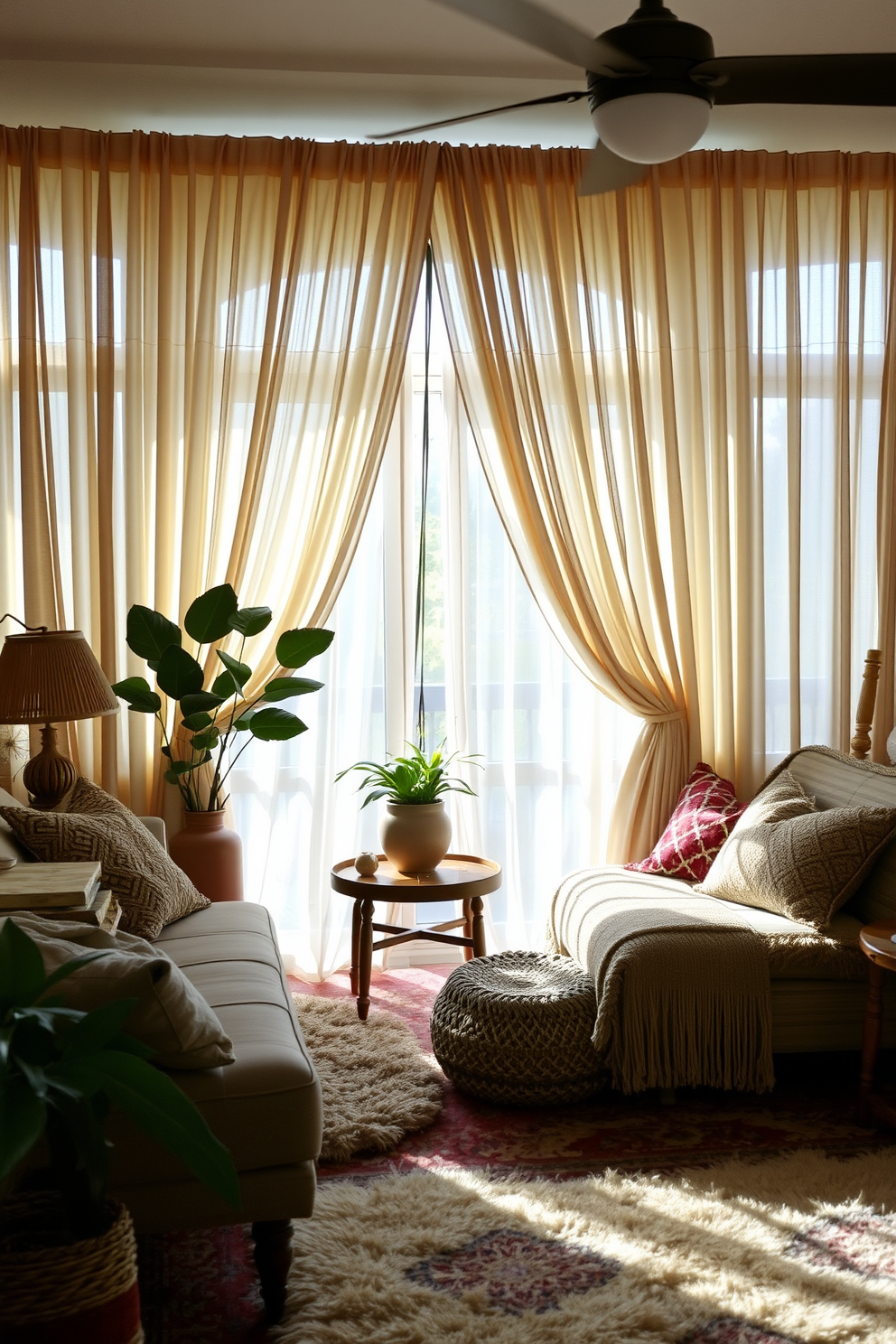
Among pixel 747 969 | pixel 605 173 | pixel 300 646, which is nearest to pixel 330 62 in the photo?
pixel 605 173

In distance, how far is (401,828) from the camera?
12.2 ft

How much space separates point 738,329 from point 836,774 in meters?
1.71

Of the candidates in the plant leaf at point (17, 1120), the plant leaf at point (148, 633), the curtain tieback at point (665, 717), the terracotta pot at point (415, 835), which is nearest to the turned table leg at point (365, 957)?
the terracotta pot at point (415, 835)

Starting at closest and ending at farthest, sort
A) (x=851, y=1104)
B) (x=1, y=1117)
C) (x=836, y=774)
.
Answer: (x=1, y=1117) < (x=851, y=1104) < (x=836, y=774)

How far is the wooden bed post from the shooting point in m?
4.15

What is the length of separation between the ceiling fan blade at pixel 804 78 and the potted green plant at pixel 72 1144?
1.90 meters

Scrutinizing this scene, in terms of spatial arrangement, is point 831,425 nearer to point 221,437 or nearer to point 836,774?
point 836,774

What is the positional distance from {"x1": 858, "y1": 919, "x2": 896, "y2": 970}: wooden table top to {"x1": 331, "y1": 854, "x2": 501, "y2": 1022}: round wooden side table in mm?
1157

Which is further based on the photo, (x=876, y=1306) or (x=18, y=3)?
(x=18, y=3)

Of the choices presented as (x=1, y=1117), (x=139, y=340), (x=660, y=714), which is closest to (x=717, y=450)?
(x=660, y=714)

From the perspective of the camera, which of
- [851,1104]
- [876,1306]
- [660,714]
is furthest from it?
[660,714]

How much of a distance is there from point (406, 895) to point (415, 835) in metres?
0.24

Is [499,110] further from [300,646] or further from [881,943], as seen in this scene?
[881,943]

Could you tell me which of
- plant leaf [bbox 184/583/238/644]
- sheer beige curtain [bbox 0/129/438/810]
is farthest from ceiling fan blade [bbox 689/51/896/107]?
plant leaf [bbox 184/583/238/644]
